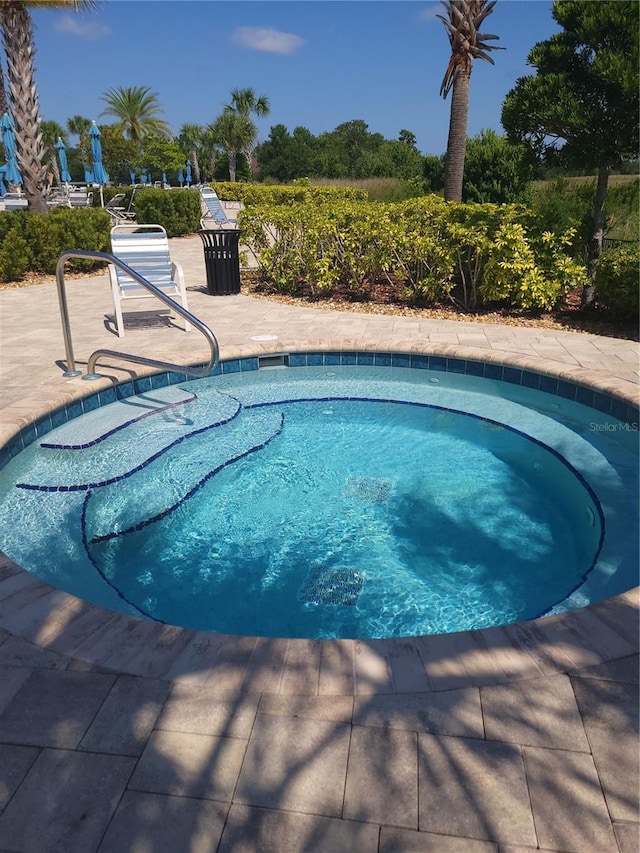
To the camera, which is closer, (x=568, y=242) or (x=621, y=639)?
(x=621, y=639)

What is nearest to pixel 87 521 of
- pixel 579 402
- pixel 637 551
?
pixel 637 551

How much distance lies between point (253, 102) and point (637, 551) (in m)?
62.4

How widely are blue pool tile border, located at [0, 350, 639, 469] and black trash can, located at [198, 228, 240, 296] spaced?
3.59 meters

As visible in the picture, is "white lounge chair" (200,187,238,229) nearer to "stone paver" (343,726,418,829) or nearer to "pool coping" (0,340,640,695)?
"pool coping" (0,340,640,695)

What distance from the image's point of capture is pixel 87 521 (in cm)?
421

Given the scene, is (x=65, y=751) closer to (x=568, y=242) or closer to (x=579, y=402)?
(x=579, y=402)

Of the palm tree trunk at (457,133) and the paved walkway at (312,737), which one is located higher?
the palm tree trunk at (457,133)

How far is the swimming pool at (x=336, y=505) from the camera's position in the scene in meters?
3.56

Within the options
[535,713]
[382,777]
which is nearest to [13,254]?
[382,777]

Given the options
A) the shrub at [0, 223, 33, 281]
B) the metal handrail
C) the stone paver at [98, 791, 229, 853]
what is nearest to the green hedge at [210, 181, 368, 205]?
the shrub at [0, 223, 33, 281]

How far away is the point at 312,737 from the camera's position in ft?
7.02

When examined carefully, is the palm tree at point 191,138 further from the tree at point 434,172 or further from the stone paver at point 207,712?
the stone paver at point 207,712

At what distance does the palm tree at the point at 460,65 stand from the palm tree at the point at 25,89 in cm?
820

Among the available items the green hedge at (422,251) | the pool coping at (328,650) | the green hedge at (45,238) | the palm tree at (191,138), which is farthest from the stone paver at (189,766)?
the palm tree at (191,138)
